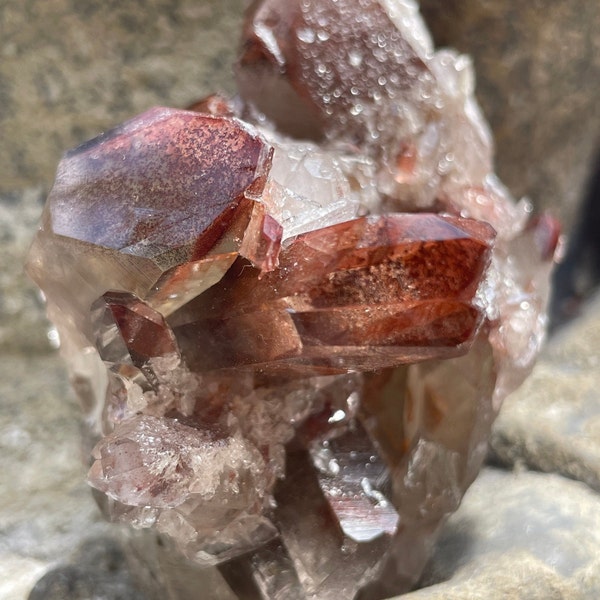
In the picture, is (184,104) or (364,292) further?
(184,104)

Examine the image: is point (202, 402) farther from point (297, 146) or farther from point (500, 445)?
point (500, 445)

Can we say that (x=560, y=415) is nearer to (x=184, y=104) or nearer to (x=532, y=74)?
(x=532, y=74)

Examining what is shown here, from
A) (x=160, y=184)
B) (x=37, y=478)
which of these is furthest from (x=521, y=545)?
(x=37, y=478)

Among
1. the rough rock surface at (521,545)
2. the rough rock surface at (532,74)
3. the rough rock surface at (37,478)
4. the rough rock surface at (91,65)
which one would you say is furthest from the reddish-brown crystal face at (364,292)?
the rough rock surface at (532,74)

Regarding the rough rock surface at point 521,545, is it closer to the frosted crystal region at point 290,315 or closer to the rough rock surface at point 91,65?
the frosted crystal region at point 290,315

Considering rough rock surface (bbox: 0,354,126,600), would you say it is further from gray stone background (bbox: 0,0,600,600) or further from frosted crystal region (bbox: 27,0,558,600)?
frosted crystal region (bbox: 27,0,558,600)
